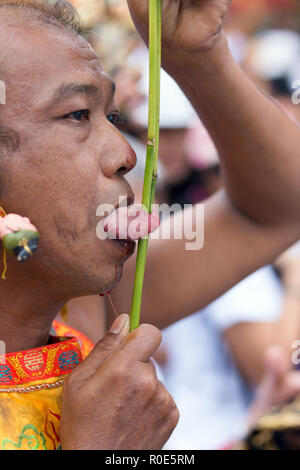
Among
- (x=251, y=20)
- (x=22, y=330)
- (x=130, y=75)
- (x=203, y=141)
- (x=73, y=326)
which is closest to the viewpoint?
(x=22, y=330)

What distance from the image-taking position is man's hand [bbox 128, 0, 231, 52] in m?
1.42

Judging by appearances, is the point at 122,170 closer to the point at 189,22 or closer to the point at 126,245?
the point at 126,245

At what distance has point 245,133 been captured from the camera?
1.64 meters

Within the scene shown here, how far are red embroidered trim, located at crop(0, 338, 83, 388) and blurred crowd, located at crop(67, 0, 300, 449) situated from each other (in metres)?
1.45

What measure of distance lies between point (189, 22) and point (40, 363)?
0.77 metres

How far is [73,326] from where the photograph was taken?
1.78m

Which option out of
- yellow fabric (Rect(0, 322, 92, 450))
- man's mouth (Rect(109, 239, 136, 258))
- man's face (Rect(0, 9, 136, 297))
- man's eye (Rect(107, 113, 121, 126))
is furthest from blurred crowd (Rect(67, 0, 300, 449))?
yellow fabric (Rect(0, 322, 92, 450))

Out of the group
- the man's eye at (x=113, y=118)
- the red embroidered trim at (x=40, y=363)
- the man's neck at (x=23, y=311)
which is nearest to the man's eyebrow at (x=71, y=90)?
the man's eye at (x=113, y=118)

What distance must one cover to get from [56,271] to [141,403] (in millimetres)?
289

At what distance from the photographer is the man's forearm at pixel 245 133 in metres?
1.53

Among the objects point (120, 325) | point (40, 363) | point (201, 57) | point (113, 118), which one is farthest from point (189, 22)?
point (40, 363)

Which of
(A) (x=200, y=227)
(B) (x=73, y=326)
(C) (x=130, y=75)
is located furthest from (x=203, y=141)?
(B) (x=73, y=326)

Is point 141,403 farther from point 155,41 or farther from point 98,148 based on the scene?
point 155,41

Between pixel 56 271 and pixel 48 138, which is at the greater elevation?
pixel 48 138
